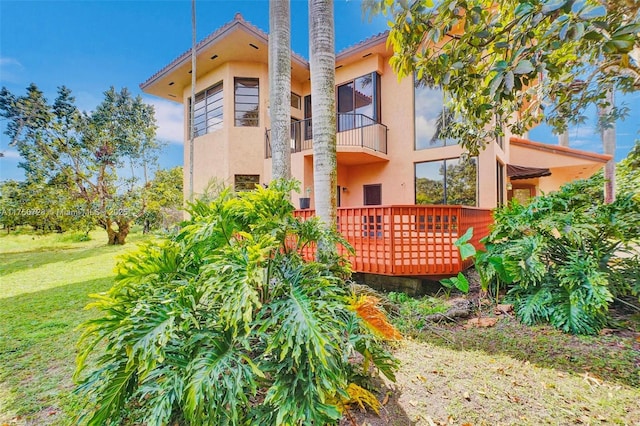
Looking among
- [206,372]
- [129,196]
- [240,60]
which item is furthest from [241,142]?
[206,372]

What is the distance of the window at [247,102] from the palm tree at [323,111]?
7608 millimetres

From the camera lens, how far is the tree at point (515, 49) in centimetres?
186

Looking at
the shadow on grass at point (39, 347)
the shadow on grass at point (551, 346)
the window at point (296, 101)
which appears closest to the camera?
the shadow on grass at point (39, 347)

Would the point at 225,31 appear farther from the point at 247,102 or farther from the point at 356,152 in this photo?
the point at 356,152

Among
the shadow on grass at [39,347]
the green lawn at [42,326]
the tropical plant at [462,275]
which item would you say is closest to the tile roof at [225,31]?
the green lawn at [42,326]

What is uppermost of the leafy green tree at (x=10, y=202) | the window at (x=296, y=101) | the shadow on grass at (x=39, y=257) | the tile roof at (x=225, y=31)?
the tile roof at (x=225, y=31)

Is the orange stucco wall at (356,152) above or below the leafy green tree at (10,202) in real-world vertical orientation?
above

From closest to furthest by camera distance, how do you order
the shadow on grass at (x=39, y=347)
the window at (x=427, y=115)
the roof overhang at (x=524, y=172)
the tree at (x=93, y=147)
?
the shadow on grass at (x=39, y=347) → the window at (x=427, y=115) → the roof overhang at (x=524, y=172) → the tree at (x=93, y=147)

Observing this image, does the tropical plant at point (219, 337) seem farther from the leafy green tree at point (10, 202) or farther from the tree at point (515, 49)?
the leafy green tree at point (10, 202)

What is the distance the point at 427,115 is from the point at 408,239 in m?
6.16

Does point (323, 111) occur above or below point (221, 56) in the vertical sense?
below

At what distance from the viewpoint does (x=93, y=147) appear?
13.7 metres

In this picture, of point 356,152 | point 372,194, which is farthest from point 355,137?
point 372,194

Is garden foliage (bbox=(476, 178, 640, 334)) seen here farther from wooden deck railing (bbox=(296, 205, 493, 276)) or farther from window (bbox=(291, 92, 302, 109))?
window (bbox=(291, 92, 302, 109))
